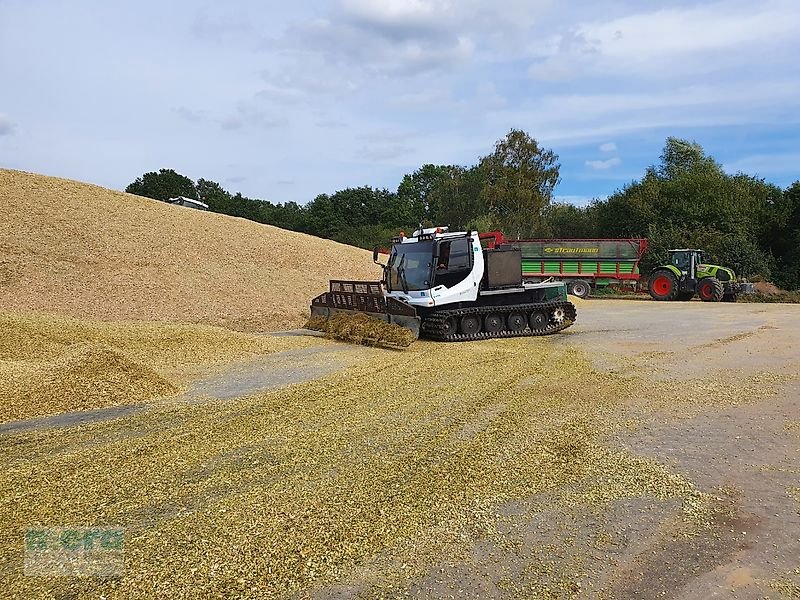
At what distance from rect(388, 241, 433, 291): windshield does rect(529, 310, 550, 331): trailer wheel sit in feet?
8.62

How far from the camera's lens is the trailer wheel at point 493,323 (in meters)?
12.8

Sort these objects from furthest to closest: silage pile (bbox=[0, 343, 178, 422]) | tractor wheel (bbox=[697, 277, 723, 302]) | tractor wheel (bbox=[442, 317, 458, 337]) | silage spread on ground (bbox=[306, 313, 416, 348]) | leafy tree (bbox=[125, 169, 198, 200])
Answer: leafy tree (bbox=[125, 169, 198, 200])
tractor wheel (bbox=[697, 277, 723, 302])
tractor wheel (bbox=[442, 317, 458, 337])
silage spread on ground (bbox=[306, 313, 416, 348])
silage pile (bbox=[0, 343, 178, 422])

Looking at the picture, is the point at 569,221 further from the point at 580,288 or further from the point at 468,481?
the point at 468,481

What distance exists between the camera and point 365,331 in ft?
39.9

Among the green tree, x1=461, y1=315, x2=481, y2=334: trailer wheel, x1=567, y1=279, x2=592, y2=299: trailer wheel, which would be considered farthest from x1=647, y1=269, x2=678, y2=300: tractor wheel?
x1=461, y1=315, x2=481, y2=334: trailer wheel

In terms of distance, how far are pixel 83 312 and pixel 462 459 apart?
44.5 ft

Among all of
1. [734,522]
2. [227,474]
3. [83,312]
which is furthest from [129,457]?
[83,312]

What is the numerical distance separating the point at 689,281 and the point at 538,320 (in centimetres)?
1301

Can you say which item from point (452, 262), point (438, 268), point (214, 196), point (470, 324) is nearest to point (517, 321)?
point (470, 324)

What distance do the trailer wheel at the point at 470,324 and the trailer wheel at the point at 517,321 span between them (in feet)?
2.81

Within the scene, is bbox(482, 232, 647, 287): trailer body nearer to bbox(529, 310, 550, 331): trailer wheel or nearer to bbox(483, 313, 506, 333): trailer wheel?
bbox(529, 310, 550, 331): trailer wheel

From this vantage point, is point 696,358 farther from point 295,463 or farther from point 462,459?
point 295,463

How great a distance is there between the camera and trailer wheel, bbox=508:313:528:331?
43.3 feet

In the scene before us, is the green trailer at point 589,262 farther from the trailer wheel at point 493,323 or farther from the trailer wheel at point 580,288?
the trailer wheel at point 493,323
